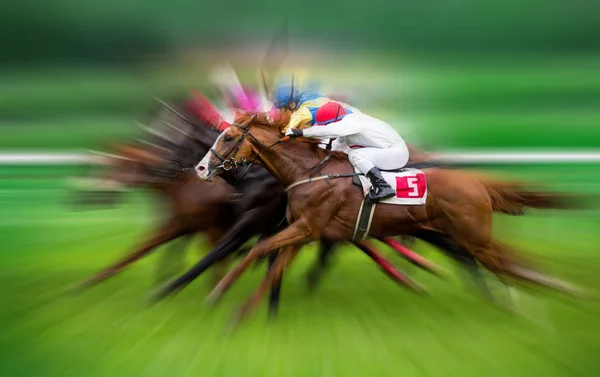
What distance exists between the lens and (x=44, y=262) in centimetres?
575

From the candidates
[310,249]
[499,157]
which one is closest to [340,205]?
[310,249]

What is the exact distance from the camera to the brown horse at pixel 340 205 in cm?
369

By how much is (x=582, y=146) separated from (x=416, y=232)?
8716 mm

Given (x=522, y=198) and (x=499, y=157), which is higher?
(x=522, y=198)

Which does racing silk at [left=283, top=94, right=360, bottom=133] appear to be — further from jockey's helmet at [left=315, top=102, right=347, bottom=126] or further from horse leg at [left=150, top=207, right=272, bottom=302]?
horse leg at [left=150, top=207, right=272, bottom=302]

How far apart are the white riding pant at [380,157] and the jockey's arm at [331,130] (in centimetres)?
14

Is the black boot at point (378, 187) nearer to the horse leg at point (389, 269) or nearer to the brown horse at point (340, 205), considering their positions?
the brown horse at point (340, 205)

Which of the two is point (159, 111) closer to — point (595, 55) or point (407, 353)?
point (407, 353)

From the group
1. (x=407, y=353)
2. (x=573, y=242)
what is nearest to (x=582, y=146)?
(x=573, y=242)

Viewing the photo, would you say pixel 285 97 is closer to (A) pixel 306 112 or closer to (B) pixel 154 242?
(A) pixel 306 112

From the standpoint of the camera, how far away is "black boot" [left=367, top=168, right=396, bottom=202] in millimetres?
3678

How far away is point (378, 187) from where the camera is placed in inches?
145

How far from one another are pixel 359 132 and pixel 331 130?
0.18m

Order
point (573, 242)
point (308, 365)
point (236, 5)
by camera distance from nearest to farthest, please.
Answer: point (308, 365) → point (573, 242) → point (236, 5)
